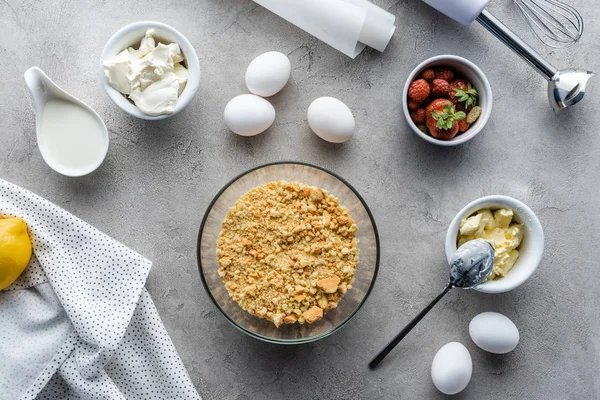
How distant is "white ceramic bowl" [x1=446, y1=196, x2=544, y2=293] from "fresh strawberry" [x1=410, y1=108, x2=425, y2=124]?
0.20 metres

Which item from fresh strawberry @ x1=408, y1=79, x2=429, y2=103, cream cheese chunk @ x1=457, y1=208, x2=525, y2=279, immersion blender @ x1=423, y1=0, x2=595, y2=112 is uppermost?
immersion blender @ x1=423, y1=0, x2=595, y2=112

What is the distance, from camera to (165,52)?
1188 mm

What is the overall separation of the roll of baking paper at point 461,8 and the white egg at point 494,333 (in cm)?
64

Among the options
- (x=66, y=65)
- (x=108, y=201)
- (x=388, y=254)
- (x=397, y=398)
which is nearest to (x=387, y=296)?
(x=388, y=254)

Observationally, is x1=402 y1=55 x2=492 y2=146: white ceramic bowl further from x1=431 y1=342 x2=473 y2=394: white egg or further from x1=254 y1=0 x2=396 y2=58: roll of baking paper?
x1=431 y1=342 x2=473 y2=394: white egg

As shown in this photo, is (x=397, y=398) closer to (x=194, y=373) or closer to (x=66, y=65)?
(x=194, y=373)

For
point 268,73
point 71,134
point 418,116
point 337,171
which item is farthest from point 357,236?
point 71,134

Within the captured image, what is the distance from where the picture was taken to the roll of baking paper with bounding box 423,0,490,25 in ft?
4.07

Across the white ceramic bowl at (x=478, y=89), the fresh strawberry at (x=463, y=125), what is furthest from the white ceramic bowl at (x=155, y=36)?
the fresh strawberry at (x=463, y=125)

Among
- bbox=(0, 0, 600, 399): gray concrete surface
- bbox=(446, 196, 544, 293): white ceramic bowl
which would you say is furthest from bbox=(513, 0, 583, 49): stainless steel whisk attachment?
bbox=(446, 196, 544, 293): white ceramic bowl

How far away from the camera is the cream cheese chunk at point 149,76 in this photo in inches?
46.3

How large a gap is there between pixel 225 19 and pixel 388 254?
632mm

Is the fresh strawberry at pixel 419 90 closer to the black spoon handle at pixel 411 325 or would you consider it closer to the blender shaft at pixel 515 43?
the blender shaft at pixel 515 43

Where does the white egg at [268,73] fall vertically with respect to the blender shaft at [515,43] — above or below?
below
